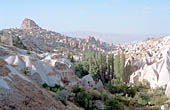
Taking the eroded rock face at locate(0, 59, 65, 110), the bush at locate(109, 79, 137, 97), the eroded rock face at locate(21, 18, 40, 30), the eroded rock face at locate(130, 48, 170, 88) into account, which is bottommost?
the bush at locate(109, 79, 137, 97)

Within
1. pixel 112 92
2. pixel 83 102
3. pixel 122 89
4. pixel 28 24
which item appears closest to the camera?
pixel 83 102

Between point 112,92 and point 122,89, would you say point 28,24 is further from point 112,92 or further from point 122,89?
point 122,89

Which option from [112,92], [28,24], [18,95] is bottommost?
[112,92]

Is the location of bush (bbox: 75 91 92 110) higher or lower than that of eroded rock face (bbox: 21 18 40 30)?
lower

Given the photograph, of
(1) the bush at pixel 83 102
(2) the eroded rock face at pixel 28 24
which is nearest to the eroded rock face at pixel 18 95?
(1) the bush at pixel 83 102

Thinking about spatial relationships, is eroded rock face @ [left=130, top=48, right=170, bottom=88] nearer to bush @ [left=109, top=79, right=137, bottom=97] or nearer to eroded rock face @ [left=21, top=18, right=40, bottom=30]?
bush @ [left=109, top=79, right=137, bottom=97]

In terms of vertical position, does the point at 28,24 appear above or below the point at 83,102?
above

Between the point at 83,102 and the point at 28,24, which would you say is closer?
the point at 83,102

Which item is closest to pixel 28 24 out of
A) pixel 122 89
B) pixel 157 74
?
pixel 157 74

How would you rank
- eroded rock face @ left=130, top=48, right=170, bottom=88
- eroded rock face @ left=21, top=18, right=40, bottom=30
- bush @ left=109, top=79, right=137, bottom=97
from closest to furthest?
bush @ left=109, top=79, right=137, bottom=97, eroded rock face @ left=130, top=48, right=170, bottom=88, eroded rock face @ left=21, top=18, right=40, bottom=30

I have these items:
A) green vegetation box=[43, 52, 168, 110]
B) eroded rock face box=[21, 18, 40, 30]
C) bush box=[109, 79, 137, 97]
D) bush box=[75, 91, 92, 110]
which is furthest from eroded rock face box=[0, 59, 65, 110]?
eroded rock face box=[21, 18, 40, 30]

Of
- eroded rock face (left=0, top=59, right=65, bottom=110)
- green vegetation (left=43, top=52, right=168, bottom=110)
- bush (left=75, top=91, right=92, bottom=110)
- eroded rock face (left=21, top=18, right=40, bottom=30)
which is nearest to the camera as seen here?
eroded rock face (left=0, top=59, right=65, bottom=110)

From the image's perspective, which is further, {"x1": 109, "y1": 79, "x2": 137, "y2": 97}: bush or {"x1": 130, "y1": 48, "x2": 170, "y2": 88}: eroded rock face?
{"x1": 130, "y1": 48, "x2": 170, "y2": 88}: eroded rock face

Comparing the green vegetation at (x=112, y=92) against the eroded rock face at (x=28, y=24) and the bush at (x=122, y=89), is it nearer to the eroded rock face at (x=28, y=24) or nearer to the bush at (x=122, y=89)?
the bush at (x=122, y=89)
